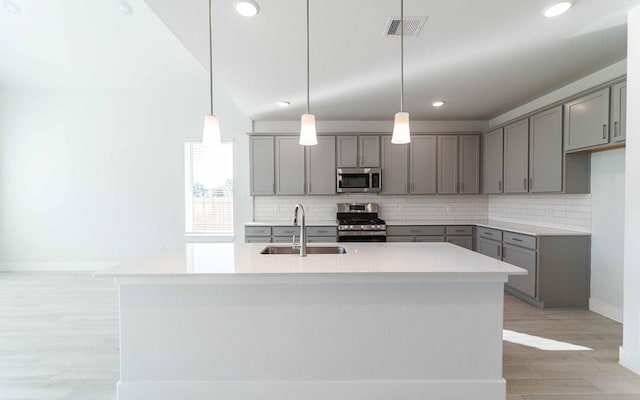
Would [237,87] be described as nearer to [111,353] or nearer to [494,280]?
[111,353]

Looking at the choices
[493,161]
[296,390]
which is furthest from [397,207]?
[296,390]

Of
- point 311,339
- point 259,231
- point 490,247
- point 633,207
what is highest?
point 633,207

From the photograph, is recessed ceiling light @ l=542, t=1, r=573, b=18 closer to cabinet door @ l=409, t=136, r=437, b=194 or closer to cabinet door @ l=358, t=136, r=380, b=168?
cabinet door @ l=409, t=136, r=437, b=194

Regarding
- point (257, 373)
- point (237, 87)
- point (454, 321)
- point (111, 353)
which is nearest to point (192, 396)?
point (257, 373)

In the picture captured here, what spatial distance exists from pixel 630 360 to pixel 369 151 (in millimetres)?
3605

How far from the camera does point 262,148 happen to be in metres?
4.78

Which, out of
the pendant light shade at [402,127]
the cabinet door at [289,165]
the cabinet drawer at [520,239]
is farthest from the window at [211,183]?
the cabinet drawer at [520,239]

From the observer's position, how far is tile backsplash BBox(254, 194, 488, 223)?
5070 mm

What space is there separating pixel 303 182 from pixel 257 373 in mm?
3191

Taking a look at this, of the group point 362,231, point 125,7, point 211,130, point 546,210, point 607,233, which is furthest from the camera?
point 362,231

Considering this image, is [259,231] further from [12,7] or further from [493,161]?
[12,7]

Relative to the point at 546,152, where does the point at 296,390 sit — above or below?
below

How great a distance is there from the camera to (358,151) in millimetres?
4789

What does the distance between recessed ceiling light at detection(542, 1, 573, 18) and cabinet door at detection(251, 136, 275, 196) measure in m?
3.62
